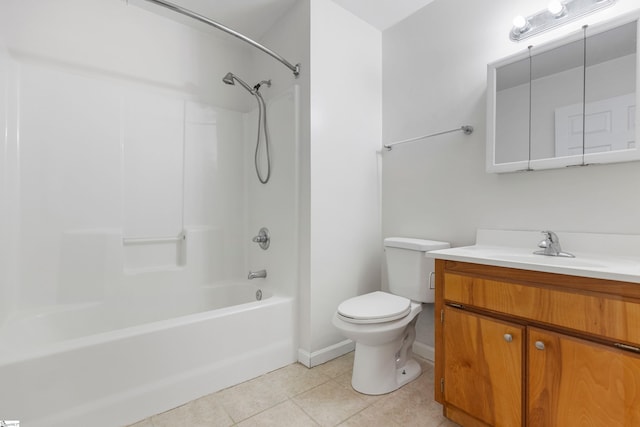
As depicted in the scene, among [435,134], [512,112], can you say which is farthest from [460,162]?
[512,112]

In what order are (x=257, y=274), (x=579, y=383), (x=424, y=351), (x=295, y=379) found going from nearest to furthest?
(x=579, y=383), (x=295, y=379), (x=424, y=351), (x=257, y=274)

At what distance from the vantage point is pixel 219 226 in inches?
96.5

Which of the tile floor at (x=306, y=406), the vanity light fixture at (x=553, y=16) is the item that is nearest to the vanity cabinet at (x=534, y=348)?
the tile floor at (x=306, y=406)

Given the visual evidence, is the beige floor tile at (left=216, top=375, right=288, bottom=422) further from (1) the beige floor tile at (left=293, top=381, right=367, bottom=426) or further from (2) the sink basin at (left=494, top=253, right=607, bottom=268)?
(2) the sink basin at (left=494, top=253, right=607, bottom=268)

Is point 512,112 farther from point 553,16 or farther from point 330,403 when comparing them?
point 330,403

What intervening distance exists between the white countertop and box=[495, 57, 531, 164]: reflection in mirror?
0.42 meters

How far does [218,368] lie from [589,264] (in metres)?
1.78

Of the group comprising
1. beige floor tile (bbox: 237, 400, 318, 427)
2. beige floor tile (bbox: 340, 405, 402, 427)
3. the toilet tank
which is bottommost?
beige floor tile (bbox: 237, 400, 318, 427)

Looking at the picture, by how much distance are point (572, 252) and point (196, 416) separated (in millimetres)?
1913

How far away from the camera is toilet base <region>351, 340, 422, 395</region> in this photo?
1.62m

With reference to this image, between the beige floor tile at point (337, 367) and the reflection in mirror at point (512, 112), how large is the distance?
1499mm

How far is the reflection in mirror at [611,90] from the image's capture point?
1.24 metres

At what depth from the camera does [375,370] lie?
5.34 ft

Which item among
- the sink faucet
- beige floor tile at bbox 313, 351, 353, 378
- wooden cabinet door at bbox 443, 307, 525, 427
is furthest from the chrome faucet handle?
beige floor tile at bbox 313, 351, 353, 378
